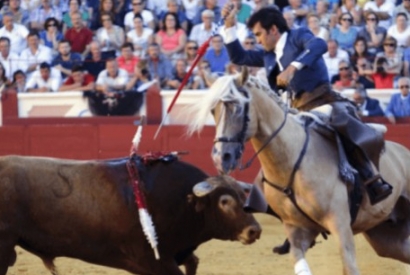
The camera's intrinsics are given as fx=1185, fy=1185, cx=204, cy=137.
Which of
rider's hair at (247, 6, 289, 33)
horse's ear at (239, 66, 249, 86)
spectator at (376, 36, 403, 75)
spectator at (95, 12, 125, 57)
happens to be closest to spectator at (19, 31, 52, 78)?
spectator at (95, 12, 125, 57)

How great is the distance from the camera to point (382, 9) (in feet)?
44.8

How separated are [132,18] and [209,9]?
42.6 inches

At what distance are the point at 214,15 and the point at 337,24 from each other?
1.46 m

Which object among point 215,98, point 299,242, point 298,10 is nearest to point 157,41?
point 298,10

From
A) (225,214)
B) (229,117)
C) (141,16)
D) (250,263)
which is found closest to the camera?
(229,117)

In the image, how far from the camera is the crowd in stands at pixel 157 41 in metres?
13.2

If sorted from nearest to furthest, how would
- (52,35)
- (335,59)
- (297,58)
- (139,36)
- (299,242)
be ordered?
(299,242) → (297,58) → (335,59) → (139,36) → (52,35)

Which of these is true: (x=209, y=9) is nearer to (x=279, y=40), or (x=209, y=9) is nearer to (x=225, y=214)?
(x=225, y=214)

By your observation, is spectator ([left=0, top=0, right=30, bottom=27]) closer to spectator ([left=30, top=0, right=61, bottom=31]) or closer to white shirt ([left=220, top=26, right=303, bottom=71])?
spectator ([left=30, top=0, right=61, bottom=31])

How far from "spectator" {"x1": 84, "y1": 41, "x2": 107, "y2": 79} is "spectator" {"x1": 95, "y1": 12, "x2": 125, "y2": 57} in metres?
0.14

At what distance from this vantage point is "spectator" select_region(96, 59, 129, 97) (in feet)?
45.7

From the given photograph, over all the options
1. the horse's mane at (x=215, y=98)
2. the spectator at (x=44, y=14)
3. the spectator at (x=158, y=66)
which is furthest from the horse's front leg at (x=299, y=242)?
the spectator at (x=44, y=14)

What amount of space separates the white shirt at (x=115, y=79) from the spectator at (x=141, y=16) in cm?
75

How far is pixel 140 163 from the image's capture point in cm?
751
